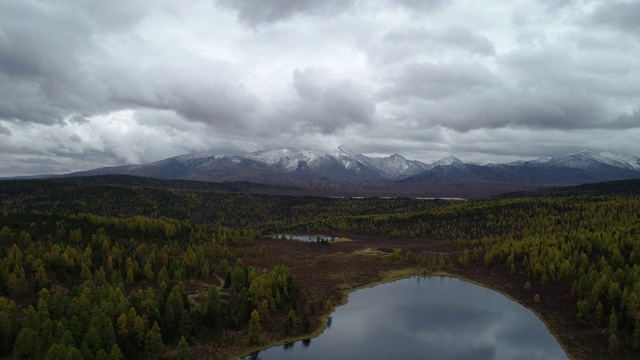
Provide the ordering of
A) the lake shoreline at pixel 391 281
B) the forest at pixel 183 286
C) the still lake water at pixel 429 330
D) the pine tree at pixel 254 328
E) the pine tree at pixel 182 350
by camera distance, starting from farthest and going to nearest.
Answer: the lake shoreline at pixel 391 281 → the pine tree at pixel 254 328 → the still lake water at pixel 429 330 → the forest at pixel 183 286 → the pine tree at pixel 182 350

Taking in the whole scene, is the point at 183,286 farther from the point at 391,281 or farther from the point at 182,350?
the point at 391,281

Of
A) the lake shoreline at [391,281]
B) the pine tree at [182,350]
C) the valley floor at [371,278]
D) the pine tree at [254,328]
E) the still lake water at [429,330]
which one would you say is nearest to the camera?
the pine tree at [182,350]

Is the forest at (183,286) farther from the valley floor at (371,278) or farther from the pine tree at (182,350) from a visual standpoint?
the valley floor at (371,278)

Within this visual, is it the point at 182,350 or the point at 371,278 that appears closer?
the point at 182,350

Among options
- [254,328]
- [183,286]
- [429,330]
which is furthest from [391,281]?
[183,286]

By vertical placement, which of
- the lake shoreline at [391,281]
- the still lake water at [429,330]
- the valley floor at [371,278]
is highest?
the valley floor at [371,278]

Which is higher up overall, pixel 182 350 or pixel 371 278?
pixel 182 350

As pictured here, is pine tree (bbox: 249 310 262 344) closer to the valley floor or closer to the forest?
the forest

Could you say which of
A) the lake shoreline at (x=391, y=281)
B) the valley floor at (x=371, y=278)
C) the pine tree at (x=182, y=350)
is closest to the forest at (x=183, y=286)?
the pine tree at (x=182, y=350)

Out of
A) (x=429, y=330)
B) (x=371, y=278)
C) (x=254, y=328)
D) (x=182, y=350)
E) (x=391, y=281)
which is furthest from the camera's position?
(x=371, y=278)
